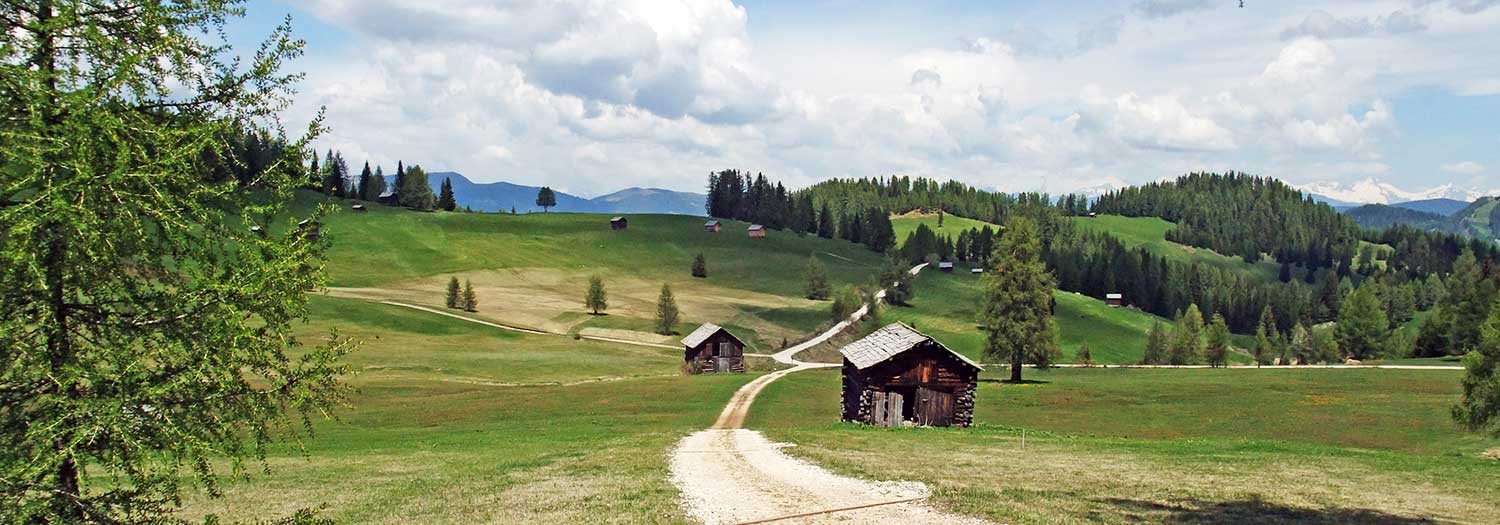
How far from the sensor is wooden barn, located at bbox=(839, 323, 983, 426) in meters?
51.7

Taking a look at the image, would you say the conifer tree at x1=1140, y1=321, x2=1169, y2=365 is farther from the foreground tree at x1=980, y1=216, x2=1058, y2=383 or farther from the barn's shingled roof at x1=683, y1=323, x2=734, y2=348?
the barn's shingled roof at x1=683, y1=323, x2=734, y2=348

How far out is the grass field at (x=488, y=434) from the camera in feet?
73.5

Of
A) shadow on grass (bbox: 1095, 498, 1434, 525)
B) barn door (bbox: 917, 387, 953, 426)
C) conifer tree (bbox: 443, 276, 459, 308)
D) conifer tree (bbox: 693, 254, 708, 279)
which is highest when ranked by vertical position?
conifer tree (bbox: 693, 254, 708, 279)

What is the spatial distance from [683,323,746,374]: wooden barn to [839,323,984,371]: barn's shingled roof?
117ft

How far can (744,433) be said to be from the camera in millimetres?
41156

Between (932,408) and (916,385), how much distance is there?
1.68 m

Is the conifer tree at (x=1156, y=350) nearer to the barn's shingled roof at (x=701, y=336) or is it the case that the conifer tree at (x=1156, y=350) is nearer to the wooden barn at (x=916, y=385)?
the barn's shingled roof at (x=701, y=336)

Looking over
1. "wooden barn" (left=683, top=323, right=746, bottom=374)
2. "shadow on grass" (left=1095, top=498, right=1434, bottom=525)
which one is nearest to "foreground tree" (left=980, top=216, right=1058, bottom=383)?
"wooden barn" (left=683, top=323, right=746, bottom=374)

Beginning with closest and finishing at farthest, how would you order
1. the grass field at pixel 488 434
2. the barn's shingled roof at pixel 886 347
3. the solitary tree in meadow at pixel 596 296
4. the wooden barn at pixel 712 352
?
the grass field at pixel 488 434 < the barn's shingled roof at pixel 886 347 < the wooden barn at pixel 712 352 < the solitary tree in meadow at pixel 596 296

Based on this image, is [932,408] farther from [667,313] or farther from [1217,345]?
[1217,345]

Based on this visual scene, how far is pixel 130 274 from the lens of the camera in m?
9.80

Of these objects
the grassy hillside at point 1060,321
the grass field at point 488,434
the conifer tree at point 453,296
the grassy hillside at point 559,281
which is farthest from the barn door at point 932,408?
the conifer tree at point 453,296

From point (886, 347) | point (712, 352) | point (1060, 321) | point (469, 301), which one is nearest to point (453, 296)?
point (469, 301)

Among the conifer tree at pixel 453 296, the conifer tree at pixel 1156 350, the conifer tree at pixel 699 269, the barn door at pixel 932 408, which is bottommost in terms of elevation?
the conifer tree at pixel 1156 350
